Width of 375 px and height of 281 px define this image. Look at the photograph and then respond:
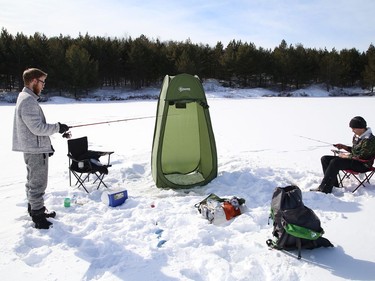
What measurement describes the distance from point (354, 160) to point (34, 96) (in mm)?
4672

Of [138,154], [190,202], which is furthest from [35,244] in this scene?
[138,154]

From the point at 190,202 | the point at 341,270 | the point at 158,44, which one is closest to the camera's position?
the point at 341,270

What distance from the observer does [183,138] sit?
652 cm

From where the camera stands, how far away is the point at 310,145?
9109 millimetres

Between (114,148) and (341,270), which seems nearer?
(341,270)

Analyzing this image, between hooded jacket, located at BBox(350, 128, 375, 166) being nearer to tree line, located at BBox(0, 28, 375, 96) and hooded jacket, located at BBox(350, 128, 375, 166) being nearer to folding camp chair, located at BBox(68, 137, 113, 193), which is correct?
folding camp chair, located at BBox(68, 137, 113, 193)

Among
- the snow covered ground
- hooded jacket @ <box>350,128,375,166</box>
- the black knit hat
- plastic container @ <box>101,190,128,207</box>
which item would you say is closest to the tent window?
the snow covered ground

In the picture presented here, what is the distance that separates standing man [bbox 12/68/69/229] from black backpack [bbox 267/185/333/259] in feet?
9.14

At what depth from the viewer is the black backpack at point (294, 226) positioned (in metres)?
3.42

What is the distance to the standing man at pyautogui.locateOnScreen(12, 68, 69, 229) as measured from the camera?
3.98 meters

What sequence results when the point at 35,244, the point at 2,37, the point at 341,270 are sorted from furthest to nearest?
the point at 2,37
the point at 35,244
the point at 341,270

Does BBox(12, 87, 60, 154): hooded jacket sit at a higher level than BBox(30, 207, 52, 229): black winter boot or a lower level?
higher

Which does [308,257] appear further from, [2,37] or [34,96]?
[2,37]

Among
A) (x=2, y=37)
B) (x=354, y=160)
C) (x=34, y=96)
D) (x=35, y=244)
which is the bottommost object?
(x=35, y=244)
